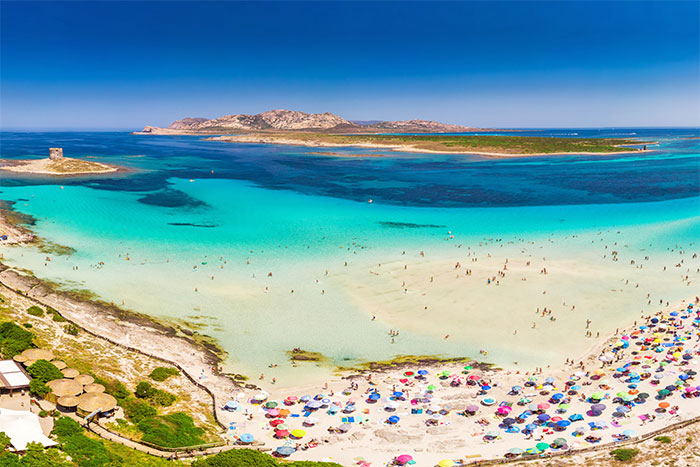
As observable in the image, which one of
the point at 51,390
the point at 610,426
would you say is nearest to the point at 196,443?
the point at 51,390

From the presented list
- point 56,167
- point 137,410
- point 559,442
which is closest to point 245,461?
point 137,410

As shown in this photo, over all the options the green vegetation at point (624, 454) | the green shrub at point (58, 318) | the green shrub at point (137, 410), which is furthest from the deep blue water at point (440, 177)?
the green shrub at point (137, 410)

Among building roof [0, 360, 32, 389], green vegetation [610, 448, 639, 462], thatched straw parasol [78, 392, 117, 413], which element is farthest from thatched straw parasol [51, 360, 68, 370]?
green vegetation [610, 448, 639, 462]

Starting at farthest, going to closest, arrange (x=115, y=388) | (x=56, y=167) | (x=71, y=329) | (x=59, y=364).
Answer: (x=56, y=167), (x=71, y=329), (x=59, y=364), (x=115, y=388)

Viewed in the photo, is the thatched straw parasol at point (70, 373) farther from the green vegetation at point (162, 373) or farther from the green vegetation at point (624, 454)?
the green vegetation at point (624, 454)

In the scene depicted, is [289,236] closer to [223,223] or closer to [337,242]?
[337,242]

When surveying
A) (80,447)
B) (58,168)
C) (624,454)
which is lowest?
(624,454)

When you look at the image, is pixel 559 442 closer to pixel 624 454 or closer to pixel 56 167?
pixel 624 454
